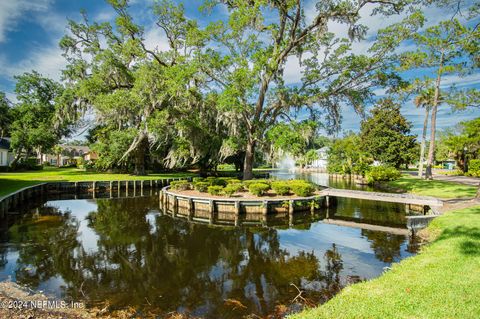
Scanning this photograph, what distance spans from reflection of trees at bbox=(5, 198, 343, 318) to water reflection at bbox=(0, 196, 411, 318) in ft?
0.09

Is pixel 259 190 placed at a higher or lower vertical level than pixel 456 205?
higher

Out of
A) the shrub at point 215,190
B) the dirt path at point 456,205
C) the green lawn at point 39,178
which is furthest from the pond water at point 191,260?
the green lawn at point 39,178

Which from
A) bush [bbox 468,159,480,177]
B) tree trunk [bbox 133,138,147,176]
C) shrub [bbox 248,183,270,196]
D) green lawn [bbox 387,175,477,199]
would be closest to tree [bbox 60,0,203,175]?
tree trunk [bbox 133,138,147,176]

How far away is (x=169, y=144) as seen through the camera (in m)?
32.0

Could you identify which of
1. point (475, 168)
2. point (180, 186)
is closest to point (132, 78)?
point (180, 186)

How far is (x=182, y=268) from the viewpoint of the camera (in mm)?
7961

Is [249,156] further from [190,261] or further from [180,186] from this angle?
[190,261]

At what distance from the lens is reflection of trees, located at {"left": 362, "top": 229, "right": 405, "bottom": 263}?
8923 mm

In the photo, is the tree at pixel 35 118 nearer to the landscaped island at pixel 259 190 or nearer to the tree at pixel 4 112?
the tree at pixel 4 112

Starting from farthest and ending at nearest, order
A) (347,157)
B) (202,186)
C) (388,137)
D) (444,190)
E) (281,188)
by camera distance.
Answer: (347,157) < (388,137) < (444,190) < (202,186) < (281,188)

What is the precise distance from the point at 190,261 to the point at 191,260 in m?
0.10

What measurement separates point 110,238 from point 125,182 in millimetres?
16797

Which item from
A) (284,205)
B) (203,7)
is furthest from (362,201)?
(203,7)

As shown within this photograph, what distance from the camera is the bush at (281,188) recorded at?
16797mm
